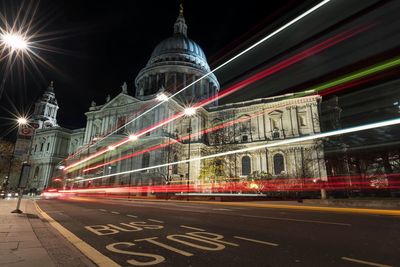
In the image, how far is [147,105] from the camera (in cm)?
5428

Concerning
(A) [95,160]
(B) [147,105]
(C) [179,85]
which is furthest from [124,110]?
(C) [179,85]

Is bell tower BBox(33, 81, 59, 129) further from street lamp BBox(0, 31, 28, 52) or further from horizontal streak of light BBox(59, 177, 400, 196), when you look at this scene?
street lamp BBox(0, 31, 28, 52)

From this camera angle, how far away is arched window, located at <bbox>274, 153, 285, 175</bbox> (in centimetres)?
5166

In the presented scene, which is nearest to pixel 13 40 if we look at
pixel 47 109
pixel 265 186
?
pixel 265 186

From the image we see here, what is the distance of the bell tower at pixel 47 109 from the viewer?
92625 mm

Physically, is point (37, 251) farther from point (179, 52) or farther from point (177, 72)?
point (179, 52)

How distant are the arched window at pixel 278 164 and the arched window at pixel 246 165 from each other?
552cm

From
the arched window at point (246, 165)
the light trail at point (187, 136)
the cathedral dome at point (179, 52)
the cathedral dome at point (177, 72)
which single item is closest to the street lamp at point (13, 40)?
the light trail at point (187, 136)

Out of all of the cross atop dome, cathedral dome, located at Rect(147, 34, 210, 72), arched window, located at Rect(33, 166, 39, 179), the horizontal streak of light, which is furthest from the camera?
the cross atop dome

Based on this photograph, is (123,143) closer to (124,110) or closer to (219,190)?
(124,110)

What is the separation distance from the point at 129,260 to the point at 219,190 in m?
39.2

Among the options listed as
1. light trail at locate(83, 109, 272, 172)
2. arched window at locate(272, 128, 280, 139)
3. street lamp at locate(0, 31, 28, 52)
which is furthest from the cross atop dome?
street lamp at locate(0, 31, 28, 52)

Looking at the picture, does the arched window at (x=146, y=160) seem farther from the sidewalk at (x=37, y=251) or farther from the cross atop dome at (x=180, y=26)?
the cross atop dome at (x=180, y=26)

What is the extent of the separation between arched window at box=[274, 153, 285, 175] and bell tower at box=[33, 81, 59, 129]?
3255 inches
